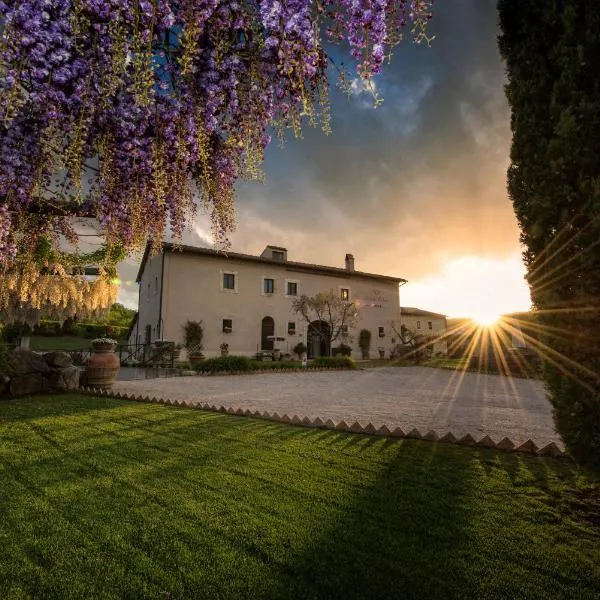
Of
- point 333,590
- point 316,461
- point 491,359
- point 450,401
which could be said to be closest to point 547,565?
point 333,590

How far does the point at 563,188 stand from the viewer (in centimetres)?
319

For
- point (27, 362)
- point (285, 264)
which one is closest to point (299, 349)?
point (285, 264)

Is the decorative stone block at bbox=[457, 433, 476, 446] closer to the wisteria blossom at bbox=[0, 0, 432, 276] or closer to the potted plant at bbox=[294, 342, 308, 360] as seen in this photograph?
the wisteria blossom at bbox=[0, 0, 432, 276]

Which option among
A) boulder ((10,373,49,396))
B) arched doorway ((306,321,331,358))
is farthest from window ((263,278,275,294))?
boulder ((10,373,49,396))

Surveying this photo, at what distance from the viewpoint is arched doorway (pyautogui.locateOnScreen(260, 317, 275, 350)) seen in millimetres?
28344

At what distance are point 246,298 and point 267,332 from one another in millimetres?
3085

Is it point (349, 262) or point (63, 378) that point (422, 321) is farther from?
point (63, 378)

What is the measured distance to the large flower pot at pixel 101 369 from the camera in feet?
30.8

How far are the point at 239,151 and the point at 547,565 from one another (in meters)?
4.31

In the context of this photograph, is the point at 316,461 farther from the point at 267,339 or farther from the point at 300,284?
the point at 300,284

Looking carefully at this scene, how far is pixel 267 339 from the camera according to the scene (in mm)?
28438

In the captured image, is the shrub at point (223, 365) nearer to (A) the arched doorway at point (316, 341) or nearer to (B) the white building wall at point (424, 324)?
(A) the arched doorway at point (316, 341)

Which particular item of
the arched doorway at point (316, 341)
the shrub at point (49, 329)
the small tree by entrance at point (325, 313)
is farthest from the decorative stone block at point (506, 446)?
the shrub at point (49, 329)

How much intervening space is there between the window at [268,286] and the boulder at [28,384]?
68.5 feet
